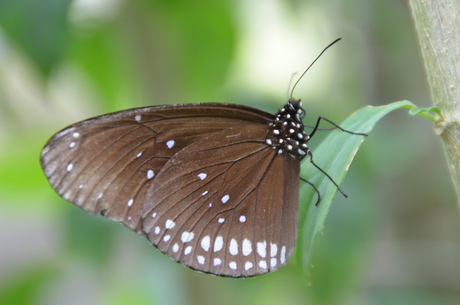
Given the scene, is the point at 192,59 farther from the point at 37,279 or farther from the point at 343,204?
the point at 37,279

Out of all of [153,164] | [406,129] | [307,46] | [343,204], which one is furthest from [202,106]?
[307,46]

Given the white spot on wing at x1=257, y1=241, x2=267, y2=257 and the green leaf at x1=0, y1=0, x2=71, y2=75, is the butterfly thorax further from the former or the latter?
the green leaf at x1=0, y1=0, x2=71, y2=75

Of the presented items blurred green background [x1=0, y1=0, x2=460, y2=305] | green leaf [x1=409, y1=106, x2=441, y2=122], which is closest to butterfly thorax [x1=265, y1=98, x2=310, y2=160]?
blurred green background [x1=0, y1=0, x2=460, y2=305]

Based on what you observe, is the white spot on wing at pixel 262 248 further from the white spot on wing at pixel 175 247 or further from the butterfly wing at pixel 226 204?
the white spot on wing at pixel 175 247

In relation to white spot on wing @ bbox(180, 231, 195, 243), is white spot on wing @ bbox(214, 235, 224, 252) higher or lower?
lower

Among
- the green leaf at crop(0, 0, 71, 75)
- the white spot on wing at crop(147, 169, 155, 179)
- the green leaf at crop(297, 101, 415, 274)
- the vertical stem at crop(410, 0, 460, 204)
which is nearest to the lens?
the vertical stem at crop(410, 0, 460, 204)

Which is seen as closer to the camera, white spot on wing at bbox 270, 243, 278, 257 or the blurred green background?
white spot on wing at bbox 270, 243, 278, 257
